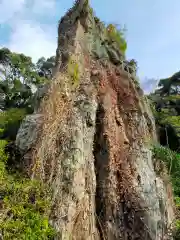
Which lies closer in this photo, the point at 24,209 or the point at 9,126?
the point at 24,209

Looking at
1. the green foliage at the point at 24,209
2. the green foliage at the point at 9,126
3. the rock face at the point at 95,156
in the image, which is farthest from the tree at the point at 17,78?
the green foliage at the point at 24,209

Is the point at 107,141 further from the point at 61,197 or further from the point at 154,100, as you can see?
the point at 154,100

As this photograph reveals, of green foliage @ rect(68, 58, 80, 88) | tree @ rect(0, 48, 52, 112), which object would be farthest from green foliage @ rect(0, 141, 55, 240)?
tree @ rect(0, 48, 52, 112)

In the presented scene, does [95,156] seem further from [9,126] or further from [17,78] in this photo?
[17,78]

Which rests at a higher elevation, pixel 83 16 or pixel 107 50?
pixel 83 16

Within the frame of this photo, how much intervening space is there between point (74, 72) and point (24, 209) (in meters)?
5.32

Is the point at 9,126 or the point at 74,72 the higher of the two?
the point at 74,72

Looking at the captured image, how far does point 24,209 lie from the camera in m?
6.95

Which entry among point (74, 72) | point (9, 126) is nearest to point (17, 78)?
point (9, 126)

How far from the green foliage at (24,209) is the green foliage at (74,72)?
386cm

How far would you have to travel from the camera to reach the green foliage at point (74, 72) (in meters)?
10.7

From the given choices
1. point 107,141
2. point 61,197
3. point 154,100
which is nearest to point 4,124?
point 107,141

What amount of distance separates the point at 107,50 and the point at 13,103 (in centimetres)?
1460

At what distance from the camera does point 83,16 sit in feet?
48.7
